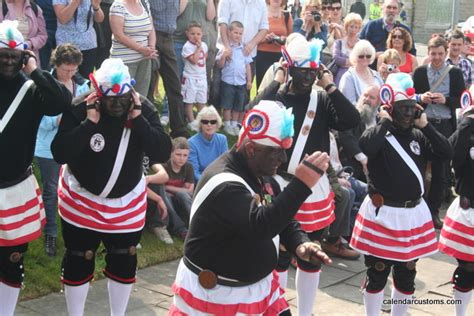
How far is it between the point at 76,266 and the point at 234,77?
5.47m

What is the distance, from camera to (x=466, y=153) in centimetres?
698

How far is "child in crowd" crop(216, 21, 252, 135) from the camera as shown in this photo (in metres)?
11.2

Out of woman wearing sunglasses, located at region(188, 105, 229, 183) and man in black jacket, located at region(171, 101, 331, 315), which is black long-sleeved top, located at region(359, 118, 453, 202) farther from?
woman wearing sunglasses, located at region(188, 105, 229, 183)

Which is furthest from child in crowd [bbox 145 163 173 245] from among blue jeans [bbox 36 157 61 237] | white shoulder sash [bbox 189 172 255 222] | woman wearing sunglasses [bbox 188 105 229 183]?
white shoulder sash [bbox 189 172 255 222]

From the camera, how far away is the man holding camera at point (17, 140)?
5910 millimetres

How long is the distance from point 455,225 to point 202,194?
3238 millimetres

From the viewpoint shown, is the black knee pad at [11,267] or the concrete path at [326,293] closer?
the black knee pad at [11,267]

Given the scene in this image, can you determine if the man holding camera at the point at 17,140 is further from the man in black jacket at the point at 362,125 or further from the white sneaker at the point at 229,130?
the white sneaker at the point at 229,130

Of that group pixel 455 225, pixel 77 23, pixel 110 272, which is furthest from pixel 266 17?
pixel 110 272

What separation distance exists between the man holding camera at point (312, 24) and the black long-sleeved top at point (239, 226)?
7241 mm

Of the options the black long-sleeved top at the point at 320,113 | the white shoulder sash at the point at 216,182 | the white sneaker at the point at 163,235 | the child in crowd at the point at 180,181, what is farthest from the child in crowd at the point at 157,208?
the white shoulder sash at the point at 216,182

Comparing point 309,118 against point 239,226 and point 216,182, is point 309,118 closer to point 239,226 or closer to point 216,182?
point 216,182

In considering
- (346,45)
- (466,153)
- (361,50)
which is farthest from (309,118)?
(346,45)

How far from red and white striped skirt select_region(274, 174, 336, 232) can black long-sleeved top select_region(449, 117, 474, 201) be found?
42.1 inches
